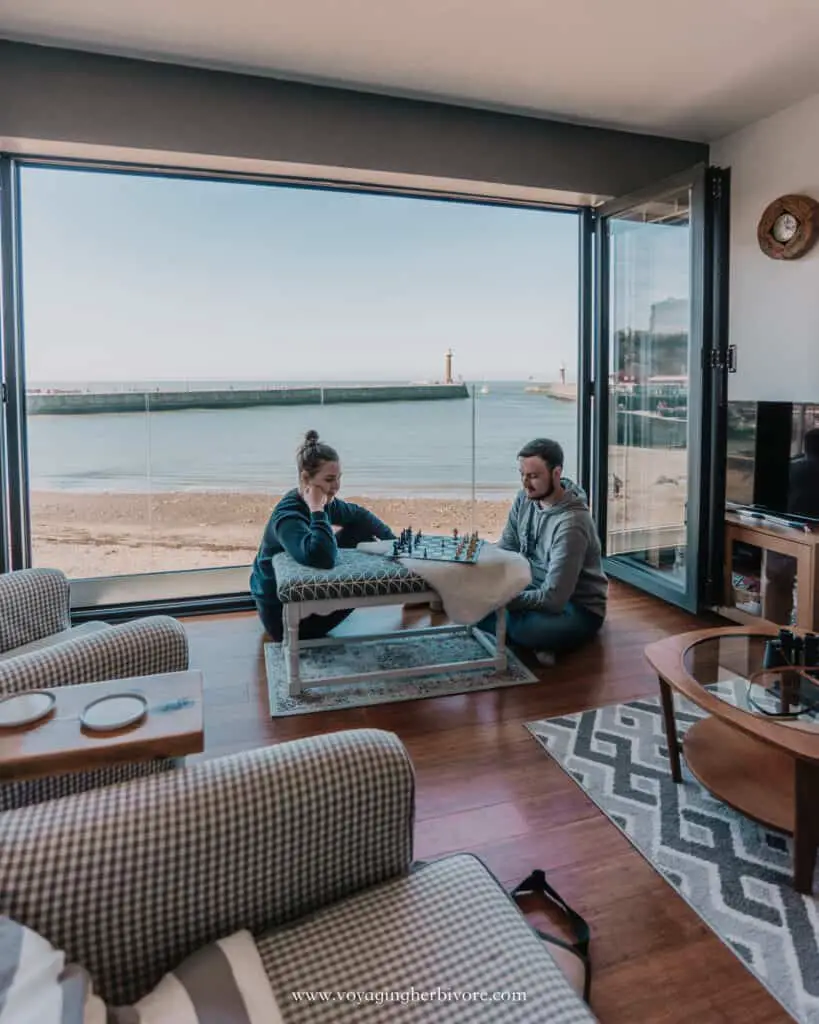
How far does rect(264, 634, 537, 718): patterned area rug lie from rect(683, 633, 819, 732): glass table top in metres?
0.90

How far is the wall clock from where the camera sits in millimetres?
3211

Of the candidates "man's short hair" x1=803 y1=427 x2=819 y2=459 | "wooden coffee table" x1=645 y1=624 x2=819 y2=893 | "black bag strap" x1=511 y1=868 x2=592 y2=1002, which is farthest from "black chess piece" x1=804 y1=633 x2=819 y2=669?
Answer: "man's short hair" x1=803 y1=427 x2=819 y2=459

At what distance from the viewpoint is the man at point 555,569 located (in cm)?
295

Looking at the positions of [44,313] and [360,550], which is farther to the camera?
[44,313]

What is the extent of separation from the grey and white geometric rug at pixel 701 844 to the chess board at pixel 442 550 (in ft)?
2.30

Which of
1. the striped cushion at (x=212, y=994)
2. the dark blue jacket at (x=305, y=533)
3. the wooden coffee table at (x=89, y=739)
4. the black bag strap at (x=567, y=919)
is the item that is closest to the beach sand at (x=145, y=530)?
the dark blue jacket at (x=305, y=533)

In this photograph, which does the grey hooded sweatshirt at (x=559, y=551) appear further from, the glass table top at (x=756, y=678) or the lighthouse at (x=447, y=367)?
the lighthouse at (x=447, y=367)

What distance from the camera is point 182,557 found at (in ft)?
13.5

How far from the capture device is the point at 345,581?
2.59 m

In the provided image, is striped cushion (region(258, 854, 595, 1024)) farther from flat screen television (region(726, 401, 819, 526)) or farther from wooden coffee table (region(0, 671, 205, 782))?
flat screen television (region(726, 401, 819, 526))

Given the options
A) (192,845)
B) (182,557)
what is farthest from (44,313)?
(192,845)

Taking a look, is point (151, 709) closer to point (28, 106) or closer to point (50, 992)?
point (50, 992)

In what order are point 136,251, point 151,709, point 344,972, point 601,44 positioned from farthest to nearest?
point 136,251 → point 601,44 → point 151,709 → point 344,972

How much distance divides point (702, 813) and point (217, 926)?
1.43 m
